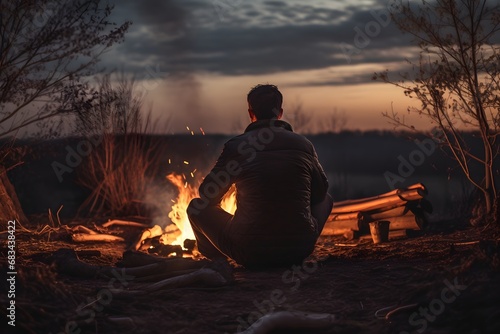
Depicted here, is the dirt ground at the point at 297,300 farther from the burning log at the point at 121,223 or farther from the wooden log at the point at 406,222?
the burning log at the point at 121,223

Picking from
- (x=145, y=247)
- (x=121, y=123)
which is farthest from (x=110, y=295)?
(x=121, y=123)

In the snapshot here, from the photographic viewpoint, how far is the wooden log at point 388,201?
9.48 meters

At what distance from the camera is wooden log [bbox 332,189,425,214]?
373 inches

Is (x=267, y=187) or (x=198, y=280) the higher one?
(x=267, y=187)

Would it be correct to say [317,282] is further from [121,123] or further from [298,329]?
[121,123]

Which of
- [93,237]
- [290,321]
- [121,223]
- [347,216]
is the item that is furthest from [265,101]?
[121,223]

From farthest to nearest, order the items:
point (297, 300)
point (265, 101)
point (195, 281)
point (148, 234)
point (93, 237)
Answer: point (93, 237)
point (148, 234)
point (265, 101)
point (195, 281)
point (297, 300)

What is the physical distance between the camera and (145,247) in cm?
964

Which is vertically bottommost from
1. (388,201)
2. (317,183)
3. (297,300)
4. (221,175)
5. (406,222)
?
(297,300)

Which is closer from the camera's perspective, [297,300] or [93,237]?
[297,300]

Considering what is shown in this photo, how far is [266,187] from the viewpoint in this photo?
654cm

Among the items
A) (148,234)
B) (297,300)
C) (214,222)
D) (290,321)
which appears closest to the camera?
(290,321)

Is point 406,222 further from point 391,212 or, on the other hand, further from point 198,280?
point 198,280

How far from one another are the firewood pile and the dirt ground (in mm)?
2674
